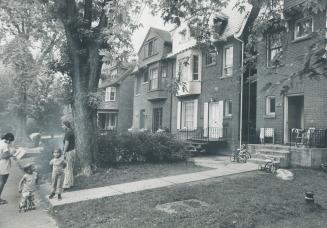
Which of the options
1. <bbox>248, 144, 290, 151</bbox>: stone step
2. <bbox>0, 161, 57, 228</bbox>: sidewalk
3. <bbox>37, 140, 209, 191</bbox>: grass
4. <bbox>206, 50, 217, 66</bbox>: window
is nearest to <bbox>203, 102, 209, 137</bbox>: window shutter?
<bbox>206, 50, 217, 66</bbox>: window

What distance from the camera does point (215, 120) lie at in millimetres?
19688

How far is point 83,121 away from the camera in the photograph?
11484mm

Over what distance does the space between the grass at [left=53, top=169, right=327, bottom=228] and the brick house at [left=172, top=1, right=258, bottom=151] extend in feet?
27.4

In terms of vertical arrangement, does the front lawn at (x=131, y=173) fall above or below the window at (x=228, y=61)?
below

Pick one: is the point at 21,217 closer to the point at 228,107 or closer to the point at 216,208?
the point at 216,208

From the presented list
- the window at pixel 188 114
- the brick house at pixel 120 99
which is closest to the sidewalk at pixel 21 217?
the window at pixel 188 114

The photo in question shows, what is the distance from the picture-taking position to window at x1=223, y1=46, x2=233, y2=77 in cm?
1898

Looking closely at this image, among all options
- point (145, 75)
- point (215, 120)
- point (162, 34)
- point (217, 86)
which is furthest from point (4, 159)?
point (145, 75)

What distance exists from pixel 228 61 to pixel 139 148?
29.2 ft

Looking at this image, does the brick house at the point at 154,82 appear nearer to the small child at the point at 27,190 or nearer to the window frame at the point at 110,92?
the window frame at the point at 110,92

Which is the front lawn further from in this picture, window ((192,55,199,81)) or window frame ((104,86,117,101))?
window frame ((104,86,117,101))

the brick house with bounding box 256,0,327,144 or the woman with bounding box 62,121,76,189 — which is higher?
the brick house with bounding box 256,0,327,144

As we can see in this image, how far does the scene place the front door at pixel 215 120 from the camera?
18.8m

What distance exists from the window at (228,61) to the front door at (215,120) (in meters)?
1.90
